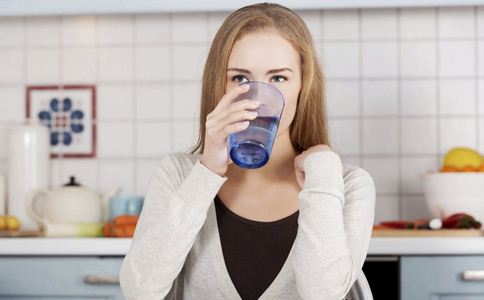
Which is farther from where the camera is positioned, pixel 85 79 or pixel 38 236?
pixel 85 79

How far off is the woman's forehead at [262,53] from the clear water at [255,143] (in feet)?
0.51

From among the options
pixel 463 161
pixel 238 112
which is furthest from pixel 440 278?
pixel 238 112

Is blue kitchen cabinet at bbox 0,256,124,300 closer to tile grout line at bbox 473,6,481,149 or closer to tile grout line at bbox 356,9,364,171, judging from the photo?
tile grout line at bbox 356,9,364,171

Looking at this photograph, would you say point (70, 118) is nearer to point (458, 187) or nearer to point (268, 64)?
point (458, 187)

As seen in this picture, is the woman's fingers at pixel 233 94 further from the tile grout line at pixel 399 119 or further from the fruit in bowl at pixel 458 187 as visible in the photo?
the tile grout line at pixel 399 119

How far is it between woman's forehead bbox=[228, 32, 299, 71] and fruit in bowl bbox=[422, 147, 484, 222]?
3.73 feet

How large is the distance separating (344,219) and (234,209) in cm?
22

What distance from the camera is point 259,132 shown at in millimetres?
1237

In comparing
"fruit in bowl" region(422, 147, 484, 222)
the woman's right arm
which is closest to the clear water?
the woman's right arm

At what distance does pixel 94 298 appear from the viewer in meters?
2.24

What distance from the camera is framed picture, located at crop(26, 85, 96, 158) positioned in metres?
2.85

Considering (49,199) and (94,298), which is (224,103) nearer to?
(94,298)

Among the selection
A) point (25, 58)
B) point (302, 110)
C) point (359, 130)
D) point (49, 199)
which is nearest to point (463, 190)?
point (359, 130)

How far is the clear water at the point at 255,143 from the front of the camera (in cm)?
123
